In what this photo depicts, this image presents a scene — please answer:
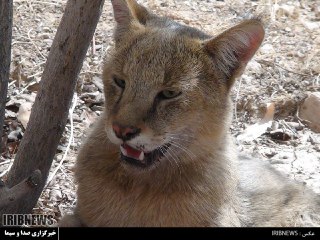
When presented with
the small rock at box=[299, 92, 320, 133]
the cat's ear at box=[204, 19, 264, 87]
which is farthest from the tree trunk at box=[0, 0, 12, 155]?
the small rock at box=[299, 92, 320, 133]

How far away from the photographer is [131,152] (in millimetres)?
3332

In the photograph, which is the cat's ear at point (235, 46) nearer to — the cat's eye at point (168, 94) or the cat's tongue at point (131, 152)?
the cat's eye at point (168, 94)

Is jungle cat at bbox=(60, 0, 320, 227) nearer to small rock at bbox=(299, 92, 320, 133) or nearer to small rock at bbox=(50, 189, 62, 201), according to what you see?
small rock at bbox=(50, 189, 62, 201)

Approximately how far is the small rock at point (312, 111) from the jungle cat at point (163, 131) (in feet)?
5.77

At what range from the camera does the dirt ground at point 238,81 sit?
16.1ft

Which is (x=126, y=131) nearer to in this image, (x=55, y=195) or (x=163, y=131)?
(x=163, y=131)

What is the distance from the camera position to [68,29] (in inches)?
Result: 143

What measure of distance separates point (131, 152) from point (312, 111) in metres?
2.59

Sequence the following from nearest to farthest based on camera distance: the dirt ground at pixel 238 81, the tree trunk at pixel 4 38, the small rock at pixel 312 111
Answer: the tree trunk at pixel 4 38, the dirt ground at pixel 238 81, the small rock at pixel 312 111

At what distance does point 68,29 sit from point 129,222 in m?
1.12

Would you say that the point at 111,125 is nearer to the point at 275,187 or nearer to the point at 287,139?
the point at 275,187

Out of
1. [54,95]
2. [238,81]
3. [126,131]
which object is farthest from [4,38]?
[238,81]

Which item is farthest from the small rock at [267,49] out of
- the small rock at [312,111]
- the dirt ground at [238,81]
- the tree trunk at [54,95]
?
the tree trunk at [54,95]

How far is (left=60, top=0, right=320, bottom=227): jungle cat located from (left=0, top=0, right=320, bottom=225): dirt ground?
84cm
